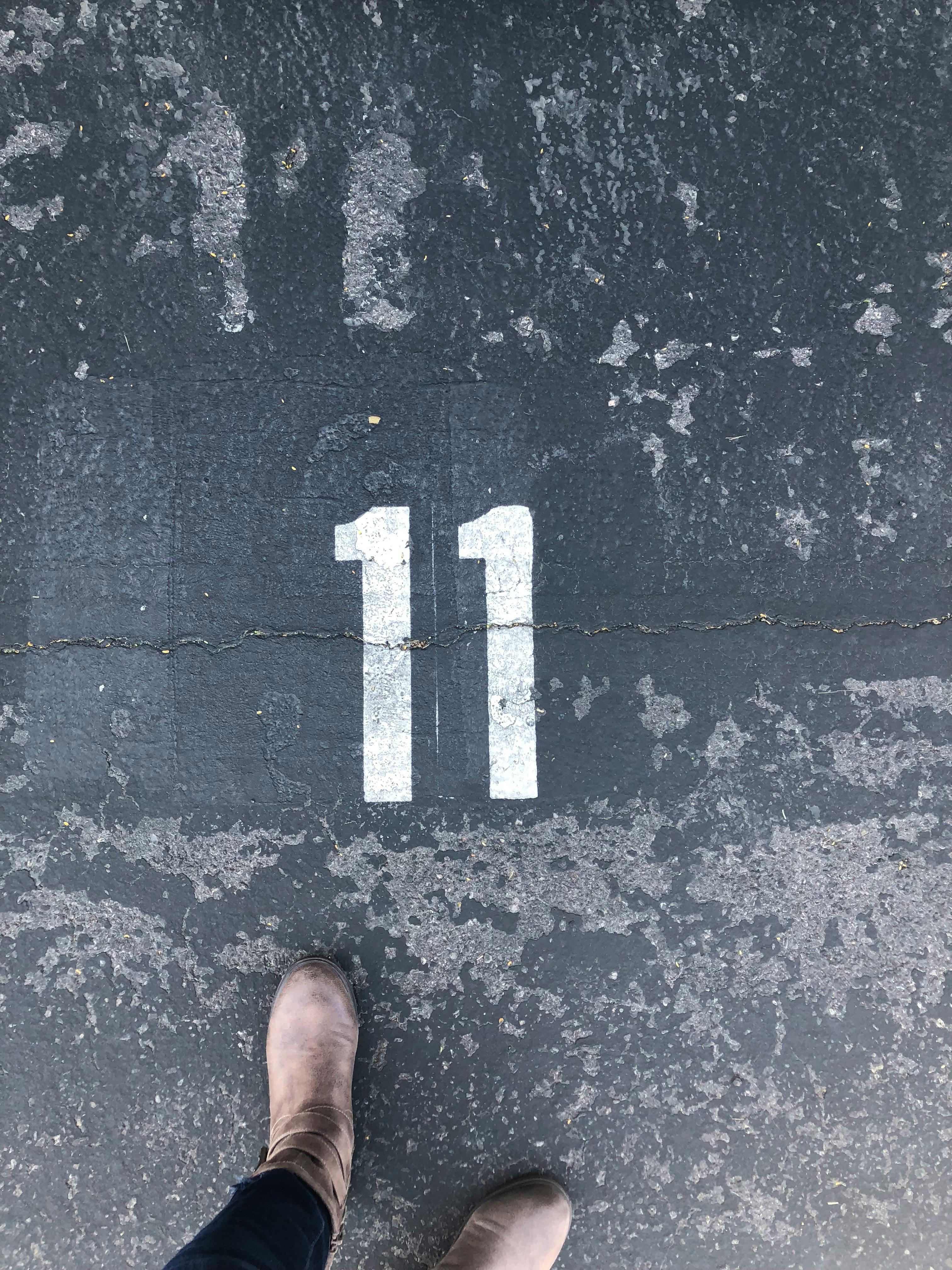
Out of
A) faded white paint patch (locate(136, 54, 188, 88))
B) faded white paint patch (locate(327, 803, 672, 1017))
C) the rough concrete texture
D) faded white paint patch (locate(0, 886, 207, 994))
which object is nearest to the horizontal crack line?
the rough concrete texture

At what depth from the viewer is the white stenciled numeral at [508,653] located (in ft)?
7.79

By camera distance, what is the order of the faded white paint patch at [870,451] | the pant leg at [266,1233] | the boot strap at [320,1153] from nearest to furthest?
the pant leg at [266,1233], the boot strap at [320,1153], the faded white paint patch at [870,451]

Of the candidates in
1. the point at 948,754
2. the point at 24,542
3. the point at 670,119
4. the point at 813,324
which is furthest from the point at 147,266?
the point at 948,754

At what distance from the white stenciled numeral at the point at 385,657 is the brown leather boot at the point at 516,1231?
1.20 meters

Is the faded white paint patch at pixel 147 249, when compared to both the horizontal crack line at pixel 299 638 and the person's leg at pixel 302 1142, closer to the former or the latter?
the horizontal crack line at pixel 299 638

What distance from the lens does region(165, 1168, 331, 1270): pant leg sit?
5.92ft

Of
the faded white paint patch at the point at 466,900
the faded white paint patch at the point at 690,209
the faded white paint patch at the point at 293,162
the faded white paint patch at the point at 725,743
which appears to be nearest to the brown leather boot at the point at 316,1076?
the faded white paint patch at the point at 466,900

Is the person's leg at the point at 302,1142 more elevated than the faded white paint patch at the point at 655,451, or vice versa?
the faded white paint patch at the point at 655,451

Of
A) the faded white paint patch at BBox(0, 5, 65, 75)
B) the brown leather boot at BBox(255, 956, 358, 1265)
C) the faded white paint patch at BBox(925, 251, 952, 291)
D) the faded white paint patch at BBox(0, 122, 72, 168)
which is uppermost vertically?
the faded white paint patch at BBox(0, 5, 65, 75)

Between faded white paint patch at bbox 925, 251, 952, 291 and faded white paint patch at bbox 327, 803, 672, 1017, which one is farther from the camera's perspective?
faded white paint patch at bbox 925, 251, 952, 291

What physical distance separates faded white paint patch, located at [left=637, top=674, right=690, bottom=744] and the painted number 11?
348 mm

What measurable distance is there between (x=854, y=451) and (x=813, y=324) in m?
0.43

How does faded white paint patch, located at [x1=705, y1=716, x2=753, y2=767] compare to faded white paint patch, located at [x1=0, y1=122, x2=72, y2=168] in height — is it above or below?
below

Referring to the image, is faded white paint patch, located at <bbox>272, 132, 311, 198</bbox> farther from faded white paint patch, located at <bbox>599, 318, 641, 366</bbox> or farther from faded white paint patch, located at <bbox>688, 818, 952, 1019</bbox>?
faded white paint patch, located at <bbox>688, 818, 952, 1019</bbox>
